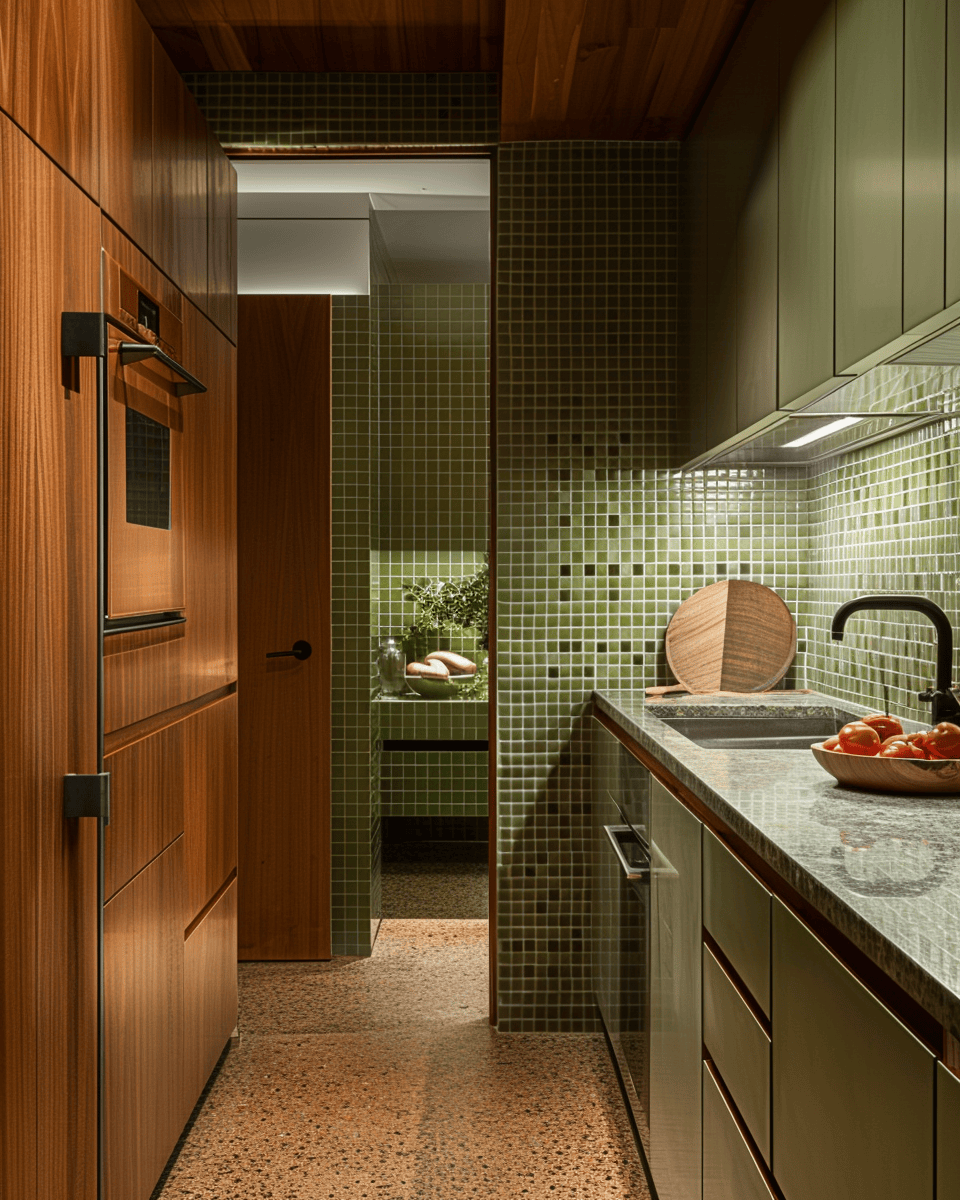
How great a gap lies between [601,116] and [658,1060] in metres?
2.24

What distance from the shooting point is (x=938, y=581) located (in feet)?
6.45

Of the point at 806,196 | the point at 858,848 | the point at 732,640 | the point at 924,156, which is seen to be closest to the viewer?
the point at 858,848

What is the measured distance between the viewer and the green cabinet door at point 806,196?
5.13 ft

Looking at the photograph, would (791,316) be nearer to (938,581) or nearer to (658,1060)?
(938,581)

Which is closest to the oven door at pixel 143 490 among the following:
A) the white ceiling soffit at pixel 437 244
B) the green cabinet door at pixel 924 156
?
the green cabinet door at pixel 924 156

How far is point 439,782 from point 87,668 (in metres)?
3.06

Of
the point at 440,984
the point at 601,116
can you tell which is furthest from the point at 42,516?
the point at 440,984

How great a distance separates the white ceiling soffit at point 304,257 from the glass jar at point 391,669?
178 centimetres

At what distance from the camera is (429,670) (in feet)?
14.8

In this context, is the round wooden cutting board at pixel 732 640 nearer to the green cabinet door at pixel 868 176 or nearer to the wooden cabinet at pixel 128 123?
the green cabinet door at pixel 868 176

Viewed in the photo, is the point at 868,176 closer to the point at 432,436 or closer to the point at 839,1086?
the point at 839,1086

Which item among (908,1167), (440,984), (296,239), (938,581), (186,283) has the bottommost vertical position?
(440,984)

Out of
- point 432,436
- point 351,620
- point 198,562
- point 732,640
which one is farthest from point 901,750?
point 432,436

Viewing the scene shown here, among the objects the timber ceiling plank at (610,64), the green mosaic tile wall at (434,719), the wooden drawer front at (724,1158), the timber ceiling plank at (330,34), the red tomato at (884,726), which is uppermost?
the timber ceiling plank at (330,34)
